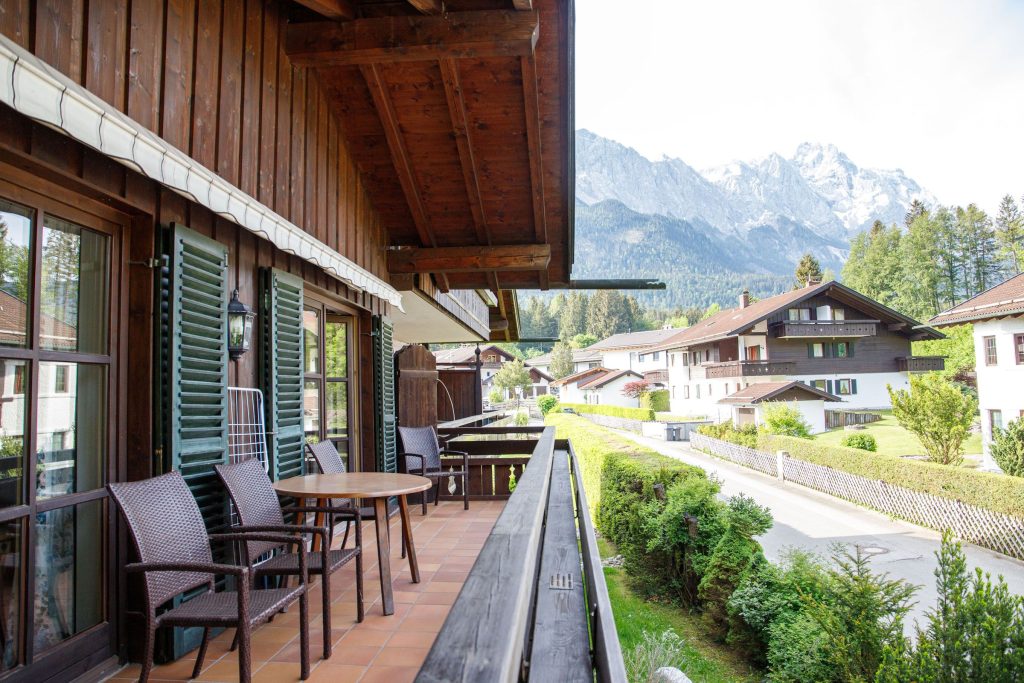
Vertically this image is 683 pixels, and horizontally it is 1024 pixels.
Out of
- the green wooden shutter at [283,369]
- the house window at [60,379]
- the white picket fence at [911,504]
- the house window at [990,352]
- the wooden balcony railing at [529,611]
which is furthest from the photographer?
the house window at [990,352]

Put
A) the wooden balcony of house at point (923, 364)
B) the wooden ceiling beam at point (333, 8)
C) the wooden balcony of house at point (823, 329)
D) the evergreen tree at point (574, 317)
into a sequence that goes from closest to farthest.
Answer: the wooden ceiling beam at point (333, 8)
the wooden balcony of house at point (823, 329)
the wooden balcony of house at point (923, 364)
the evergreen tree at point (574, 317)

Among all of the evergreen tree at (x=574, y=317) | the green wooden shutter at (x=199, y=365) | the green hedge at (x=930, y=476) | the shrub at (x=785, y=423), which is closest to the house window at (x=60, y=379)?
the green wooden shutter at (x=199, y=365)

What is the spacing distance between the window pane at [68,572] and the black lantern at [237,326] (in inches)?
43.1

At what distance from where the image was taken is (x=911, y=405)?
51.3 ft

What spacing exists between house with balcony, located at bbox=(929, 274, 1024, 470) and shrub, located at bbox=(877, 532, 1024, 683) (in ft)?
49.1

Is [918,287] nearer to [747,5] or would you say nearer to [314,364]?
[314,364]

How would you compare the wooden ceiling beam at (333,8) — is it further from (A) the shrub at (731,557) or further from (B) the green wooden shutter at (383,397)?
(A) the shrub at (731,557)

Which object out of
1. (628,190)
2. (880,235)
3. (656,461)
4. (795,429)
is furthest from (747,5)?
(656,461)

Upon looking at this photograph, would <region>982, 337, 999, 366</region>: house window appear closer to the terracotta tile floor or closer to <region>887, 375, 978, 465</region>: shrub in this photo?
<region>887, 375, 978, 465</region>: shrub

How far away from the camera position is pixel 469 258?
5691 millimetres

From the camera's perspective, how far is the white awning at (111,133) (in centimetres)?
168

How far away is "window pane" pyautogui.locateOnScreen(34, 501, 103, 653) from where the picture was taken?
A: 217 cm

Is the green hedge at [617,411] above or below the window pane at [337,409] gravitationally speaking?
below

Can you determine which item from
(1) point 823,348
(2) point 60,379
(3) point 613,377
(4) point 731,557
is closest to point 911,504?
(4) point 731,557
